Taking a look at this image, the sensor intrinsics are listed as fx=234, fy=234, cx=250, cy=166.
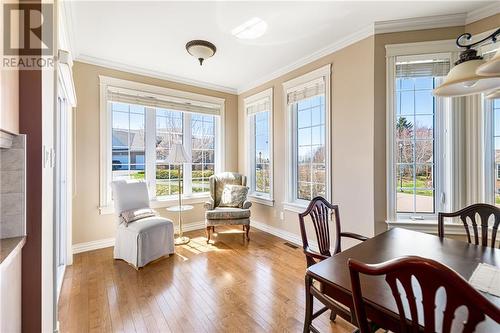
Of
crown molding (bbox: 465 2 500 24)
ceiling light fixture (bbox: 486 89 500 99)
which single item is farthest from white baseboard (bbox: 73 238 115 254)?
crown molding (bbox: 465 2 500 24)

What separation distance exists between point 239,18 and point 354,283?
8.51 ft

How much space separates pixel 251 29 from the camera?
8.75ft

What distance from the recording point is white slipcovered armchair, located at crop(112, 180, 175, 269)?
2.76 m

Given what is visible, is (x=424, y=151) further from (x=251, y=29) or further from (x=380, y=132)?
(x=251, y=29)

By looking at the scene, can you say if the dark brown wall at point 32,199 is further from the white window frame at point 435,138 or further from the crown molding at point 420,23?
the crown molding at point 420,23

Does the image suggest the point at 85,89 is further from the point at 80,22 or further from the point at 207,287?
the point at 207,287

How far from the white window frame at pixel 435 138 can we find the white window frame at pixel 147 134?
9.85 ft

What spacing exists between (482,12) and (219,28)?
104 inches

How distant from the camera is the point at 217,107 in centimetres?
468

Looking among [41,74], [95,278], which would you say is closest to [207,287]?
[95,278]

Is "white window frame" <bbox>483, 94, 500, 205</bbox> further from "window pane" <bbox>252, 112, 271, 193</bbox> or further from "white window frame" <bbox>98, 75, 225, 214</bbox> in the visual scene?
"white window frame" <bbox>98, 75, 225, 214</bbox>

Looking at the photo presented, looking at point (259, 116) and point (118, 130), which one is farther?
point (259, 116)
